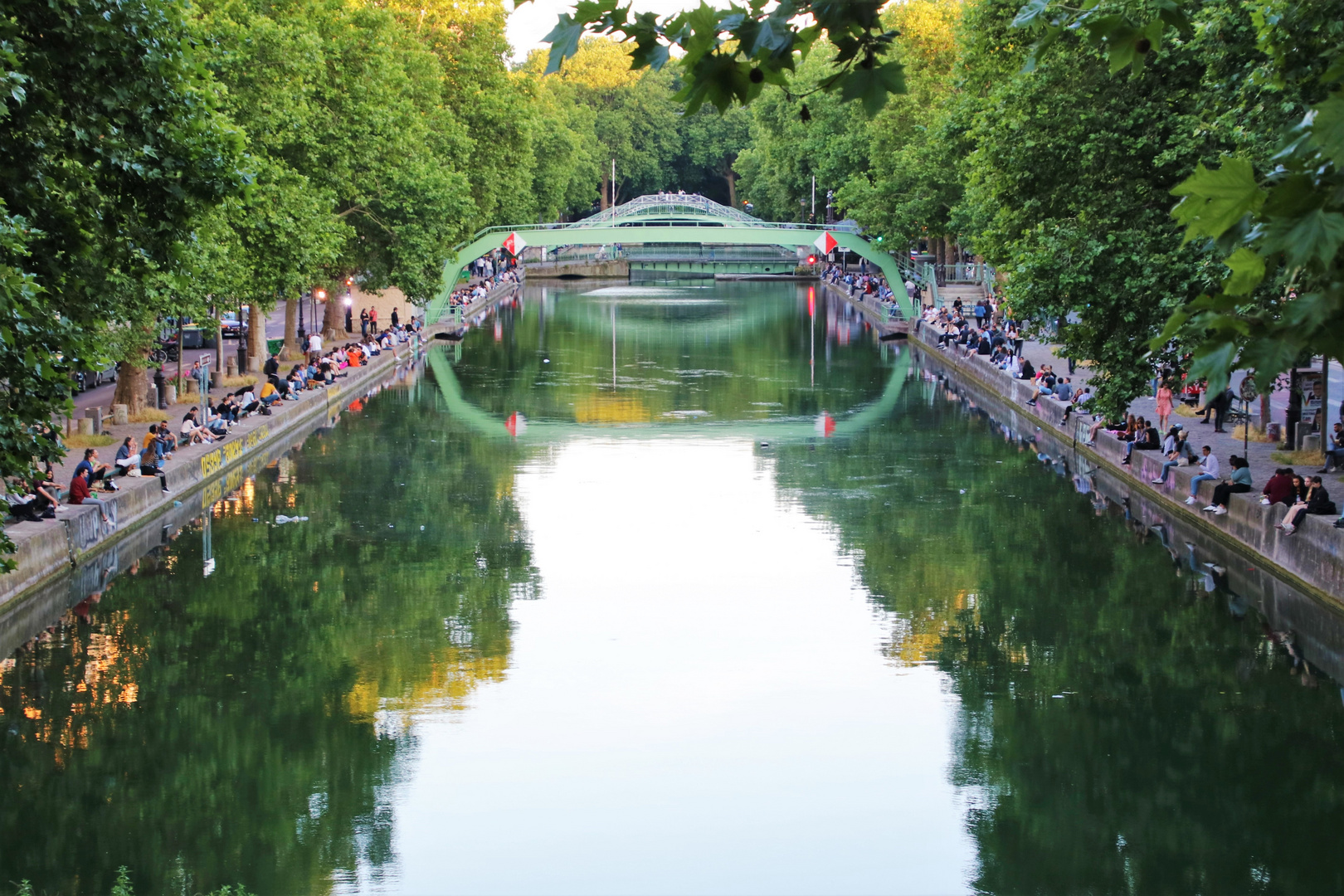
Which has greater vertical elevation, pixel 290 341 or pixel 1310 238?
pixel 1310 238

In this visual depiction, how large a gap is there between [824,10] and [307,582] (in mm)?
18025

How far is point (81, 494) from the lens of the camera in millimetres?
22219

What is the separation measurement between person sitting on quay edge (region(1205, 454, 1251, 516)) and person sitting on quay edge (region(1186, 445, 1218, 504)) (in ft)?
2.41

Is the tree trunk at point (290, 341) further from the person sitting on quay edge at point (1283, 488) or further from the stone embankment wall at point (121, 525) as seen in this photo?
the person sitting on quay edge at point (1283, 488)

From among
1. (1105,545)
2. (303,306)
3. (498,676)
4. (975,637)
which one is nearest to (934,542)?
(1105,545)

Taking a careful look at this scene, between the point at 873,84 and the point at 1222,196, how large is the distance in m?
1.48

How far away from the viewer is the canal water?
13.0 meters

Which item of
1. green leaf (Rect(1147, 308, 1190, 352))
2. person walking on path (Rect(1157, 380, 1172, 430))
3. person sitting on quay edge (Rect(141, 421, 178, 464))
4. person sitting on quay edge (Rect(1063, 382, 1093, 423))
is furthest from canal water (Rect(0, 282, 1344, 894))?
green leaf (Rect(1147, 308, 1190, 352))

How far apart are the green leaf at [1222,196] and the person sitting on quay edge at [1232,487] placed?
66.0ft

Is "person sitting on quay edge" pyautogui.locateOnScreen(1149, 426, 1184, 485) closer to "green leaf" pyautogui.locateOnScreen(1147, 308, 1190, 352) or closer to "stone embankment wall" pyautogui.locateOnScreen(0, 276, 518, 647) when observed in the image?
"stone embankment wall" pyautogui.locateOnScreen(0, 276, 518, 647)

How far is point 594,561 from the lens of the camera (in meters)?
23.6

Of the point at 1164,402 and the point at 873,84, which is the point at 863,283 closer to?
the point at 1164,402

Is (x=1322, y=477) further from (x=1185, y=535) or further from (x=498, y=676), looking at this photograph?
(x=498, y=676)

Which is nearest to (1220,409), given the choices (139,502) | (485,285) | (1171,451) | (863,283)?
(1171,451)
